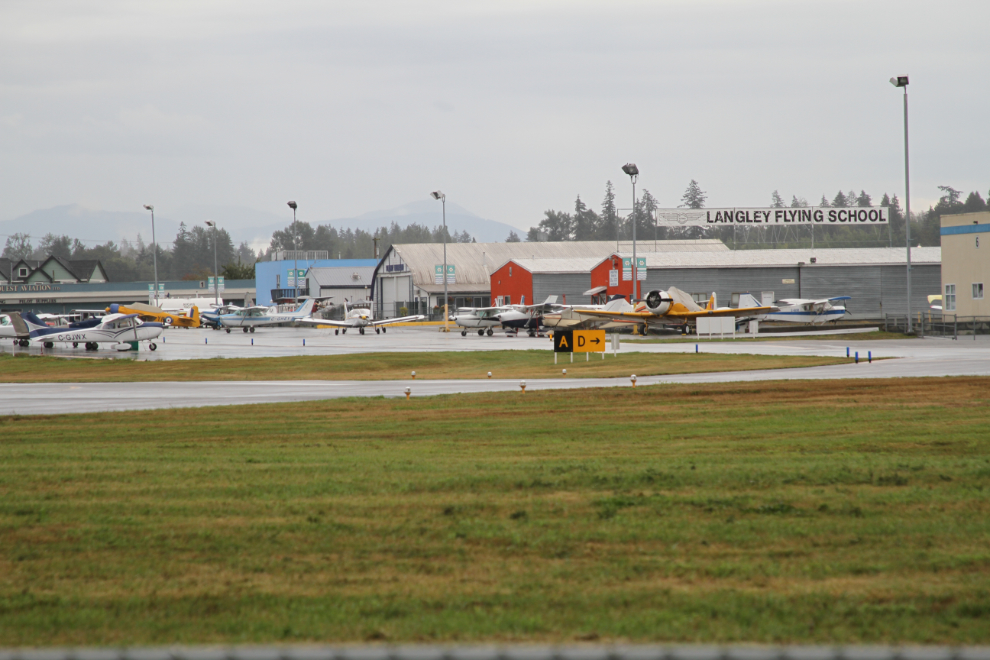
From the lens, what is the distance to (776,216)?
82438 millimetres

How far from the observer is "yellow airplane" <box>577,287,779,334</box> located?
55000 mm

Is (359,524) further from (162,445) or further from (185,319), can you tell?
(185,319)

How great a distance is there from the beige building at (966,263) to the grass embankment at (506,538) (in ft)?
139

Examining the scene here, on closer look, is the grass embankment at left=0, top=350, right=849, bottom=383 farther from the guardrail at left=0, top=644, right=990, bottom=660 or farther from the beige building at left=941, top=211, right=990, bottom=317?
the guardrail at left=0, top=644, right=990, bottom=660

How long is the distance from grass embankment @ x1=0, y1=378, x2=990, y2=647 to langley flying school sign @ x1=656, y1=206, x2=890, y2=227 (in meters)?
70.5

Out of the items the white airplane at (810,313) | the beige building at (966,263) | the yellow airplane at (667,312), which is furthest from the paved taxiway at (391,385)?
the white airplane at (810,313)

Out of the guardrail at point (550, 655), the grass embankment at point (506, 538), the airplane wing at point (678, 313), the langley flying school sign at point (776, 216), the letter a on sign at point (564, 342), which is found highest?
the langley flying school sign at point (776, 216)

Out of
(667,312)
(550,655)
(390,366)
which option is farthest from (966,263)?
(550,655)

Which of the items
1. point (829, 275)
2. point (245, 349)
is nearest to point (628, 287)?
point (829, 275)

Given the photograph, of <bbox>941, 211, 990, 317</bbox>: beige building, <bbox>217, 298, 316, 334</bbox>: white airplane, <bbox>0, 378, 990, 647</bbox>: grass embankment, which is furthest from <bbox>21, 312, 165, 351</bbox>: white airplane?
<bbox>941, 211, 990, 317</bbox>: beige building

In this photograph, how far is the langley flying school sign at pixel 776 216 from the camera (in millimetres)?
81250

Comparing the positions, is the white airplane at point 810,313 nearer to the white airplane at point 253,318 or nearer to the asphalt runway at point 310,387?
the asphalt runway at point 310,387

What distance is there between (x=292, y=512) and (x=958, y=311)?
5294 cm

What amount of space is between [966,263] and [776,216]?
104ft
